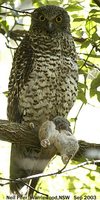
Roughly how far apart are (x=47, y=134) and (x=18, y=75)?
1.00 metres

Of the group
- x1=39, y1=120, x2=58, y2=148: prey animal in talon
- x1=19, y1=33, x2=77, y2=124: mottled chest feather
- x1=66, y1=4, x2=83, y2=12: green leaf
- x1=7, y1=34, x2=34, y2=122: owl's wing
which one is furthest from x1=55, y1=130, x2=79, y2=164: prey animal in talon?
x1=66, y1=4, x2=83, y2=12: green leaf

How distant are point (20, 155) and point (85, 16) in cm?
137

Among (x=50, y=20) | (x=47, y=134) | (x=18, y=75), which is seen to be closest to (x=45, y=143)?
(x=47, y=134)

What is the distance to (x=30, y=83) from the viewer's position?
4.20m

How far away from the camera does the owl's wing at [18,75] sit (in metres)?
4.27

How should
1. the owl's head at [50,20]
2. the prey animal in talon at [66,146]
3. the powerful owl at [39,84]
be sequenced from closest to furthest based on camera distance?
the prey animal in talon at [66,146] → the powerful owl at [39,84] → the owl's head at [50,20]

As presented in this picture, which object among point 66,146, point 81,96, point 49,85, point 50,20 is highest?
point 50,20

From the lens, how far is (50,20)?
14.9 ft

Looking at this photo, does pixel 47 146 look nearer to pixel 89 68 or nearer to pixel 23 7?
pixel 89 68

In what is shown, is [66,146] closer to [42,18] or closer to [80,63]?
[80,63]

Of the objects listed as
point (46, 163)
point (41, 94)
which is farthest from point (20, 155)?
point (41, 94)

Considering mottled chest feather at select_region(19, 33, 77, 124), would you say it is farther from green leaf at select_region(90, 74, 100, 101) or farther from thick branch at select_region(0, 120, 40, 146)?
thick branch at select_region(0, 120, 40, 146)

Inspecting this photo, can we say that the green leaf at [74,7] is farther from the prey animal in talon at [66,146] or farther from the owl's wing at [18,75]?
the prey animal in talon at [66,146]

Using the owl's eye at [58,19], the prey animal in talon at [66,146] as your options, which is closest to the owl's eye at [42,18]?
the owl's eye at [58,19]
